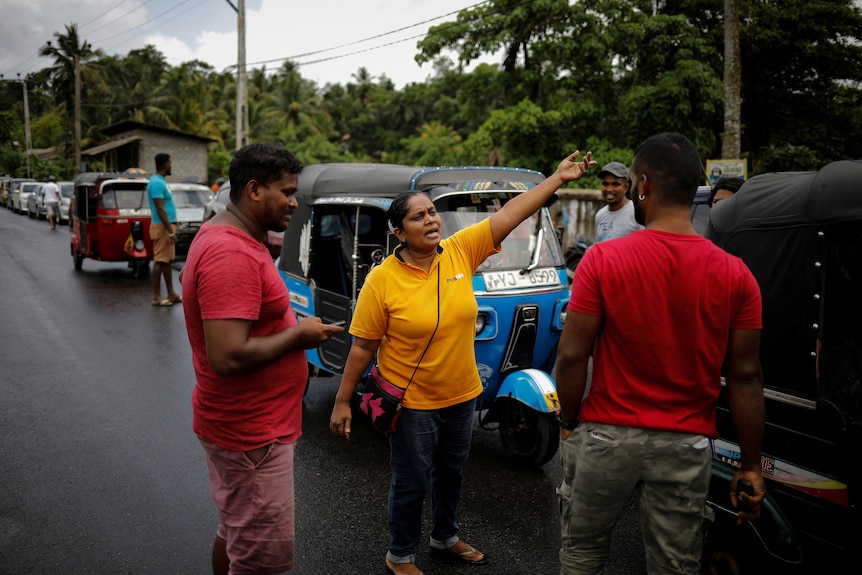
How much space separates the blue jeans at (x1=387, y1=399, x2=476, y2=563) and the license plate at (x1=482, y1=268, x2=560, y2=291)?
175 cm

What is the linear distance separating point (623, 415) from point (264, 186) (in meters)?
1.49

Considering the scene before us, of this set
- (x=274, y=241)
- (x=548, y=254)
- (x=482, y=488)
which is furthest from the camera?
(x=274, y=241)

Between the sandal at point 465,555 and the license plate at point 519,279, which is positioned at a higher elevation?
the license plate at point 519,279

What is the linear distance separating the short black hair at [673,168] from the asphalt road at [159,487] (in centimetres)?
222

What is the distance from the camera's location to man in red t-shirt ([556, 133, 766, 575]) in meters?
2.25

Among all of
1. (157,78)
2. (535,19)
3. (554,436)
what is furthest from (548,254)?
(157,78)

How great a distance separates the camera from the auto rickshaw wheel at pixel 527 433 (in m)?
4.73

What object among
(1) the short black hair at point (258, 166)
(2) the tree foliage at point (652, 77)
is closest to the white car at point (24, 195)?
(2) the tree foliage at point (652, 77)

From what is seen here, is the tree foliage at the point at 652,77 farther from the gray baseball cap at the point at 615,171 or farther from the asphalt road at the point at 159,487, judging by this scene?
the asphalt road at the point at 159,487

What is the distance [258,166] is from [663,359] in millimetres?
1552

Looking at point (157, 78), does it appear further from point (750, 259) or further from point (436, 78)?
point (750, 259)

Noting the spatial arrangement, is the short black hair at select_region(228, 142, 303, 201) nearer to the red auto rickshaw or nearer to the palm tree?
the red auto rickshaw

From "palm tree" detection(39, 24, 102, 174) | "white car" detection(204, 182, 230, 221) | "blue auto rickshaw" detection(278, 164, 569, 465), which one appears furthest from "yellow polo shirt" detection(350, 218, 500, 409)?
"palm tree" detection(39, 24, 102, 174)

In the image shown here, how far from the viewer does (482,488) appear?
463 centimetres
